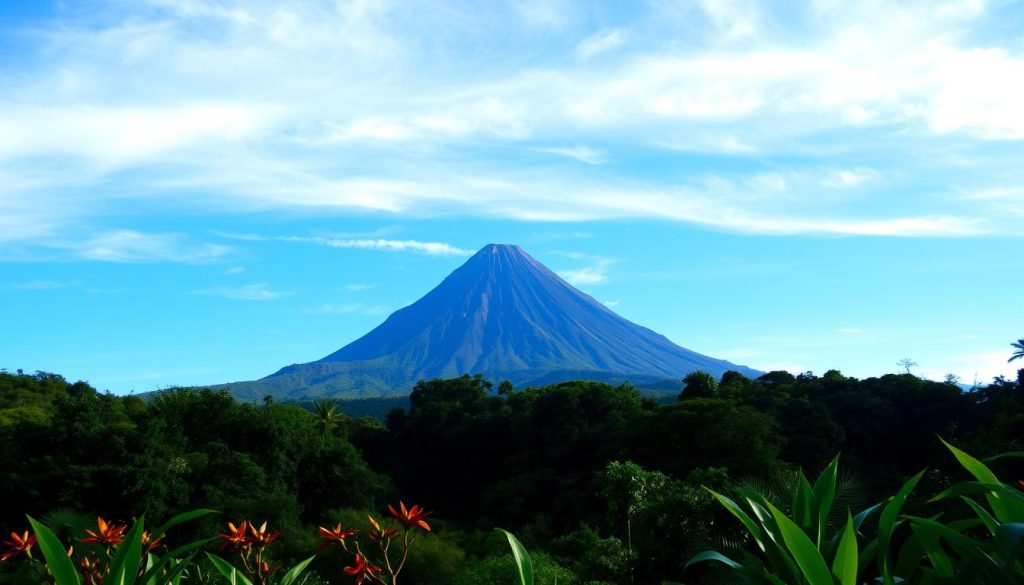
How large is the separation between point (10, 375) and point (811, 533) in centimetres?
5301

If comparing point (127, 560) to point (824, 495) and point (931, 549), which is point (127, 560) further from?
point (931, 549)

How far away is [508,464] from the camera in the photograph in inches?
1556

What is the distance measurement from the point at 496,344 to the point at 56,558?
14816 centimetres

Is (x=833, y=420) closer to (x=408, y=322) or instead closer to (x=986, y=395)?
(x=986, y=395)

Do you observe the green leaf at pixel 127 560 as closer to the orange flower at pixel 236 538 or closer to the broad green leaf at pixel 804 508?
the orange flower at pixel 236 538

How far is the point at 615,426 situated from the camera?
35562 millimetres

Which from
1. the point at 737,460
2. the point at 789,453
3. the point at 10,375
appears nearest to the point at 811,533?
the point at 737,460

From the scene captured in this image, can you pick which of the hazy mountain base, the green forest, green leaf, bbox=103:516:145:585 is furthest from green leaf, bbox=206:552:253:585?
the hazy mountain base

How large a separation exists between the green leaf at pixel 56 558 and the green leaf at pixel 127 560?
4.9 inches

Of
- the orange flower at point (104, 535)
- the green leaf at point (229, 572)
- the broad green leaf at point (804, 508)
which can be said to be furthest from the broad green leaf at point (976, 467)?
the orange flower at point (104, 535)

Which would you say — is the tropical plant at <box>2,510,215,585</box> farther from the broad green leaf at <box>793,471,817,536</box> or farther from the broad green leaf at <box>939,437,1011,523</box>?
the broad green leaf at <box>939,437,1011,523</box>

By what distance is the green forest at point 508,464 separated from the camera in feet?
Result: 57.2

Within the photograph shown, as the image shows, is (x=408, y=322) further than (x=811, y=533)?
Yes

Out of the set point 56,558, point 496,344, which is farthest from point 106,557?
point 496,344
